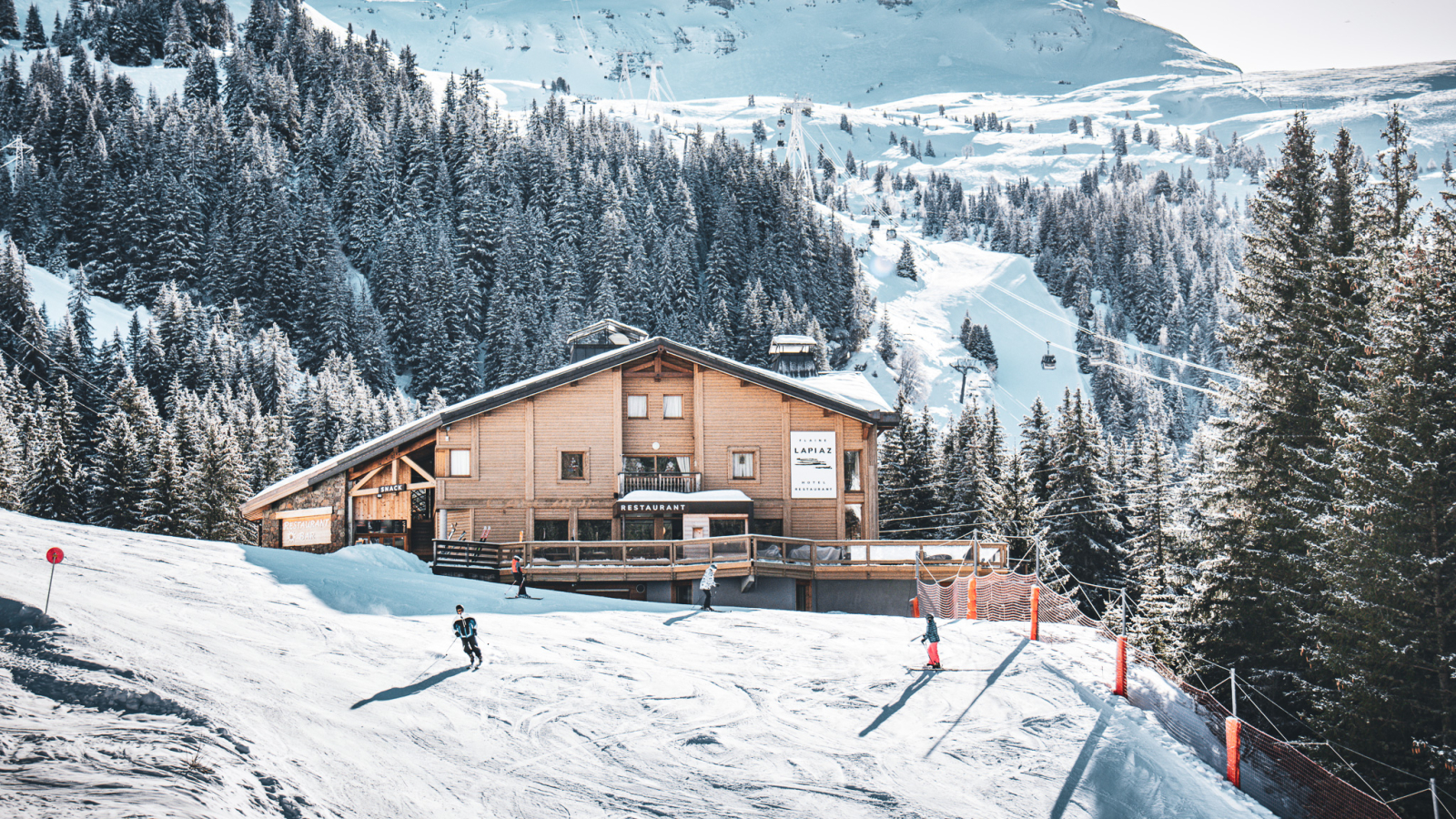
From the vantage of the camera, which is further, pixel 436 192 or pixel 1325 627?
pixel 436 192

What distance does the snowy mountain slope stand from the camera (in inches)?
448

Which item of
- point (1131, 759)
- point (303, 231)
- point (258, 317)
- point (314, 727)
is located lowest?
point (1131, 759)

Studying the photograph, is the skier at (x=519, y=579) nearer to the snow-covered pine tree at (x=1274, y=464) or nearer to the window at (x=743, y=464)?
the window at (x=743, y=464)

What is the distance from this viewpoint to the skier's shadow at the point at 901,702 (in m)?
16.1

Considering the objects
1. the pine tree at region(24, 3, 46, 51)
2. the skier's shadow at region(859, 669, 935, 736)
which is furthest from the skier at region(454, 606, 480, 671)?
the pine tree at region(24, 3, 46, 51)

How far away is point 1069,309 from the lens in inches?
6511

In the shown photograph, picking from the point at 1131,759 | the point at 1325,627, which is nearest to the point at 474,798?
the point at 1131,759

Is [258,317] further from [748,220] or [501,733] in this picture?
[501,733]

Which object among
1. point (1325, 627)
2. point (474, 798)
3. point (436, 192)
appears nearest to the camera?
point (474, 798)

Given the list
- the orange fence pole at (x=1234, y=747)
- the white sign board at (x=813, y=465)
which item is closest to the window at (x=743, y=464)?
the white sign board at (x=813, y=465)

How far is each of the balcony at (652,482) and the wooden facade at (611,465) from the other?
5 cm

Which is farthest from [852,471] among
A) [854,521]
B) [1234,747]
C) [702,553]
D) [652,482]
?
[1234,747]

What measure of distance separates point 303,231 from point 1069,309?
120 meters

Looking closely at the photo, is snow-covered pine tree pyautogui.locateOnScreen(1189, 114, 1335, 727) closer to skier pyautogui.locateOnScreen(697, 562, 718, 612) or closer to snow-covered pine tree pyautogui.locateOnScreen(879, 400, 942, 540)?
skier pyautogui.locateOnScreen(697, 562, 718, 612)
